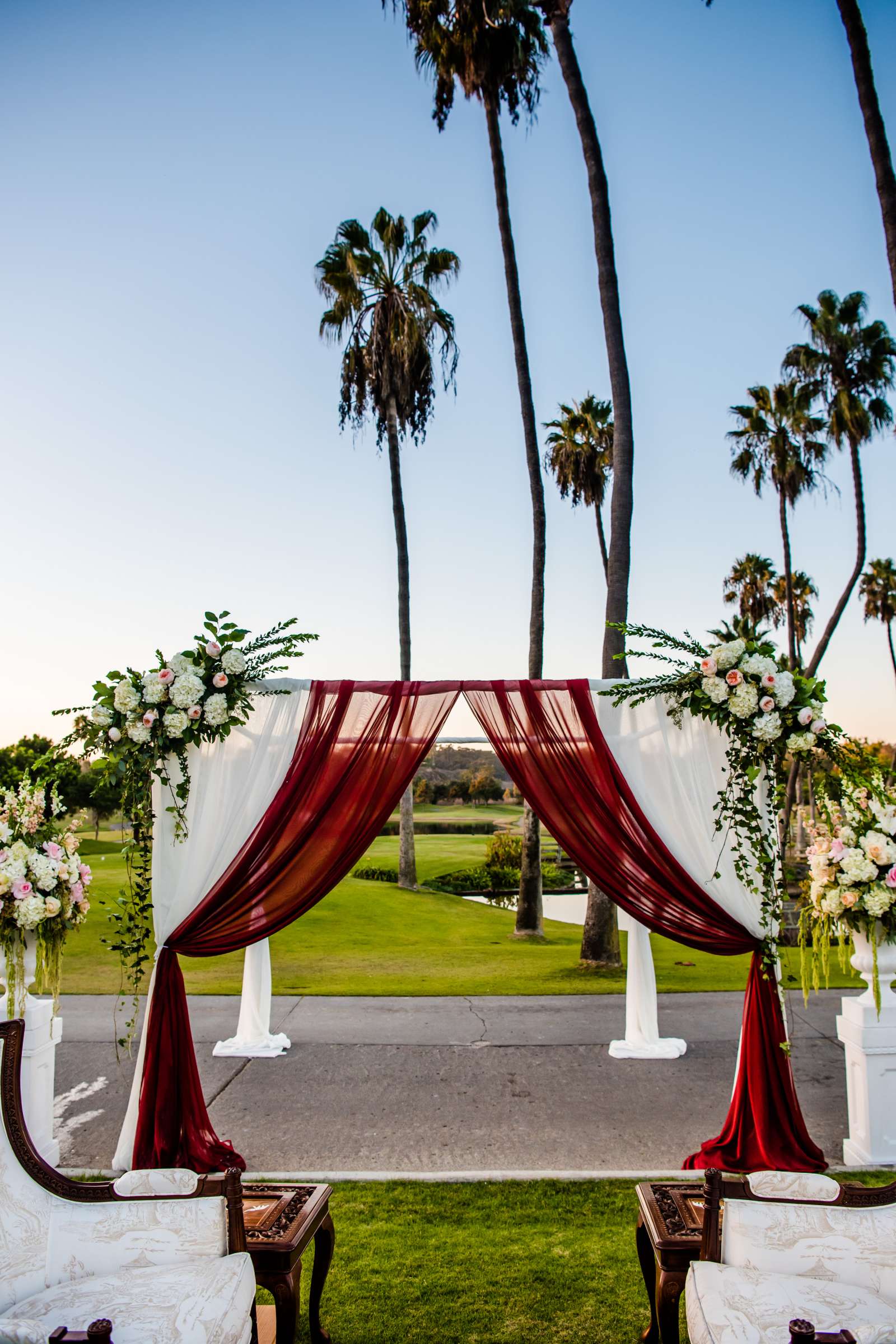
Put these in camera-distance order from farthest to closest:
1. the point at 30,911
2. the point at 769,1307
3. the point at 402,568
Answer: the point at 402,568
the point at 30,911
the point at 769,1307

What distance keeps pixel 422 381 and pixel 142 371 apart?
5943 millimetres

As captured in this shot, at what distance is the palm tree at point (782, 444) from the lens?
833 inches

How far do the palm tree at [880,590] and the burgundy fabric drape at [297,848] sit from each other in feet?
120

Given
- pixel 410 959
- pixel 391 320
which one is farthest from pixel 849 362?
pixel 410 959

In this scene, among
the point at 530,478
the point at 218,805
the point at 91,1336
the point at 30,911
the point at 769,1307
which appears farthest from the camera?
the point at 530,478

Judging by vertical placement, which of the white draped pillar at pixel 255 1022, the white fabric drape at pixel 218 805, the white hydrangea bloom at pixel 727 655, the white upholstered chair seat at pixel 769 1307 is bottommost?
the white draped pillar at pixel 255 1022

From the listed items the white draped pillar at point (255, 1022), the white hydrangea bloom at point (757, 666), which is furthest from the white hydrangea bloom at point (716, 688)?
the white draped pillar at point (255, 1022)

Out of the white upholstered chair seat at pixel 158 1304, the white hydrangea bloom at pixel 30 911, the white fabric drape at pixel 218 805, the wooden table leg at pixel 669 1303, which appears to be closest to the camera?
the white upholstered chair seat at pixel 158 1304

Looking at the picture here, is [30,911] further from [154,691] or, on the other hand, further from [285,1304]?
[285,1304]

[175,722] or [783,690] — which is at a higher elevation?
[783,690]

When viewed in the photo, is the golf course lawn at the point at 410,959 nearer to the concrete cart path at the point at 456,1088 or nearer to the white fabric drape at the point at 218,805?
the concrete cart path at the point at 456,1088

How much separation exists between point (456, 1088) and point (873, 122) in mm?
7894

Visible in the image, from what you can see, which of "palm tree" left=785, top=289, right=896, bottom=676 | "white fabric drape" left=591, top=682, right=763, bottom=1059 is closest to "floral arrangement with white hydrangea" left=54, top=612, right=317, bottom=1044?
"white fabric drape" left=591, top=682, right=763, bottom=1059

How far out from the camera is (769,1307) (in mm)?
2330
